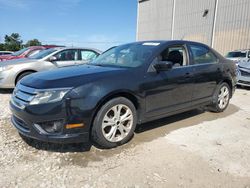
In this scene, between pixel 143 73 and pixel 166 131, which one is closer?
pixel 143 73

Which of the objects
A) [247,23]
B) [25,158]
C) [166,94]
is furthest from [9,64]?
[247,23]

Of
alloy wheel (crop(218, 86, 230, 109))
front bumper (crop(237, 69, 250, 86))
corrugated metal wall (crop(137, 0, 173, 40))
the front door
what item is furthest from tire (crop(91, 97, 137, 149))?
corrugated metal wall (crop(137, 0, 173, 40))

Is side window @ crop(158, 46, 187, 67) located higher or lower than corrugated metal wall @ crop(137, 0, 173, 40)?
lower

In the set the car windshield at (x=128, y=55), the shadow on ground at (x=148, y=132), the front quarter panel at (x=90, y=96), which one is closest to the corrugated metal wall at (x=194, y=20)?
the shadow on ground at (x=148, y=132)

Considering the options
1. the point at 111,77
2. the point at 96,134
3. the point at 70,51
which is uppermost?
the point at 70,51

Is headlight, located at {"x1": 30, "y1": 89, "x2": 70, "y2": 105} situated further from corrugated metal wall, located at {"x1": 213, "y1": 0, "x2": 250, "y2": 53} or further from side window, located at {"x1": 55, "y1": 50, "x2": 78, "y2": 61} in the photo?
corrugated metal wall, located at {"x1": 213, "y1": 0, "x2": 250, "y2": 53}

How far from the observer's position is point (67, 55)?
721 centimetres

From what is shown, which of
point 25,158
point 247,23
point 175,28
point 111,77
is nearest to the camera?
point 25,158

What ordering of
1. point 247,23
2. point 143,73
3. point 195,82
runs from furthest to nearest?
point 247,23 < point 195,82 < point 143,73

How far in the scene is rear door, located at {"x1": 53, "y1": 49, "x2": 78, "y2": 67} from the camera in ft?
22.9

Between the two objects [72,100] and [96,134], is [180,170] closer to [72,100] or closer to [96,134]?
[96,134]

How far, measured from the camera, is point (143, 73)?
3262 millimetres

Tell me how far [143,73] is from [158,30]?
23.3 metres

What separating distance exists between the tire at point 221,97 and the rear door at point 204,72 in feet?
0.64
